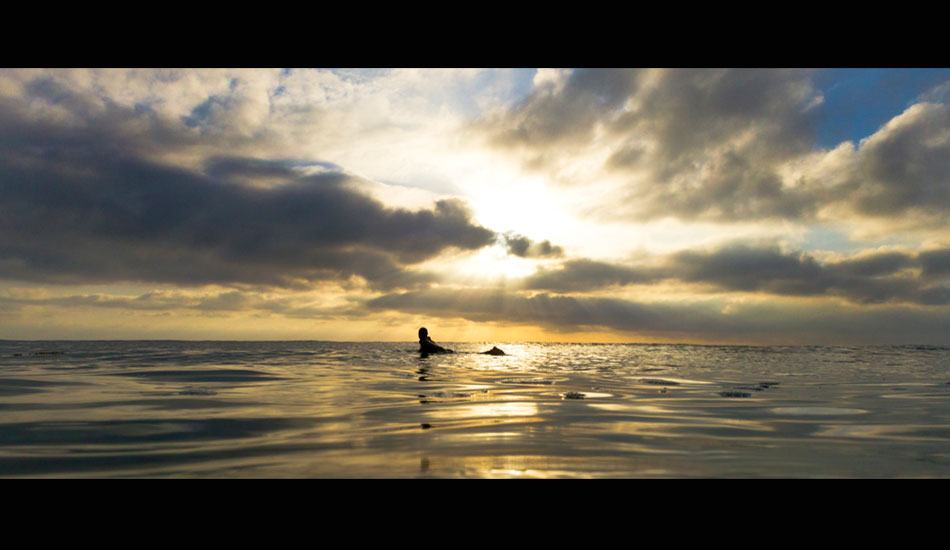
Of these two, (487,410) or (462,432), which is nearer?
(462,432)

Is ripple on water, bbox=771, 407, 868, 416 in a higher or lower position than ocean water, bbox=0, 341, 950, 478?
lower

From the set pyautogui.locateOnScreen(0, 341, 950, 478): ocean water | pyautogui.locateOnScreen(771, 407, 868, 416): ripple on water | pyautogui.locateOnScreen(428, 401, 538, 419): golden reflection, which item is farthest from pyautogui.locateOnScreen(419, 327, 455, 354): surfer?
pyautogui.locateOnScreen(771, 407, 868, 416): ripple on water

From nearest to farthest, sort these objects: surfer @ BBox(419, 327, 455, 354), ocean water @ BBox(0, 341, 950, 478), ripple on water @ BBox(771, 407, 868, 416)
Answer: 1. ocean water @ BBox(0, 341, 950, 478)
2. ripple on water @ BBox(771, 407, 868, 416)
3. surfer @ BBox(419, 327, 455, 354)

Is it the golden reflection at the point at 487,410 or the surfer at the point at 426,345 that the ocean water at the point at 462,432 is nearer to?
the golden reflection at the point at 487,410

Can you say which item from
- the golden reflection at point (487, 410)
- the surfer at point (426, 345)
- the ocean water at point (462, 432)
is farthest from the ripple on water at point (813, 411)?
the surfer at point (426, 345)

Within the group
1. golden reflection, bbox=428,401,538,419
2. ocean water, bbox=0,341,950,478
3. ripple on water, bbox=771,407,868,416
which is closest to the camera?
ocean water, bbox=0,341,950,478

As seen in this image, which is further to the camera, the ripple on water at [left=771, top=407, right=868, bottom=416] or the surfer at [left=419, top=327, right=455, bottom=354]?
the surfer at [left=419, top=327, right=455, bottom=354]

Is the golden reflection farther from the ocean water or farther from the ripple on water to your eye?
the ripple on water

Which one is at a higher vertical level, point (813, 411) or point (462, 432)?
point (462, 432)

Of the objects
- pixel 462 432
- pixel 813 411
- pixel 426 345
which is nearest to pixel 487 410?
pixel 462 432

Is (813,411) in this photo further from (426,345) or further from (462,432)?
(426,345)
